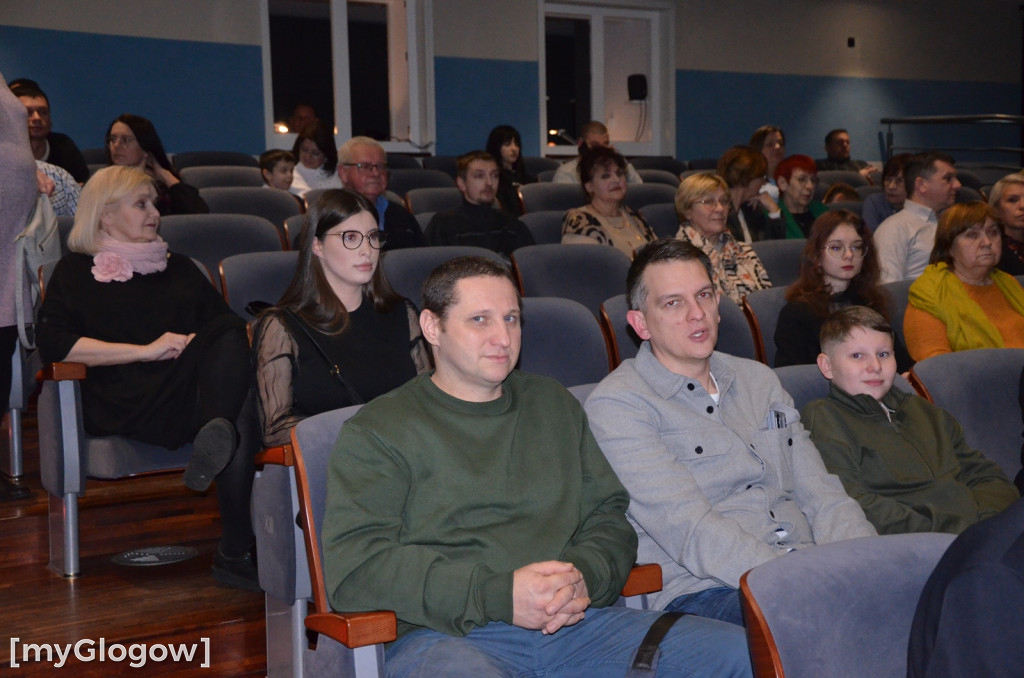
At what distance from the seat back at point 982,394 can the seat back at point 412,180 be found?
15.0ft

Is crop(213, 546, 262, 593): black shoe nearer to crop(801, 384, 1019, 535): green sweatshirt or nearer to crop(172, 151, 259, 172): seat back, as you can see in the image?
crop(801, 384, 1019, 535): green sweatshirt

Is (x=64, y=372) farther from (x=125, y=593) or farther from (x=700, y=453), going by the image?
(x=700, y=453)

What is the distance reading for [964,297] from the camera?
3.16 metres

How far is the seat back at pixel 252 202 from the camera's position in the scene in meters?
5.05

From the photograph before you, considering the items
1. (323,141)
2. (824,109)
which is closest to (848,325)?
(323,141)

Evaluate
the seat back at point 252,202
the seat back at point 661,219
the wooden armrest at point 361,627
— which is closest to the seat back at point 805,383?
the wooden armrest at point 361,627

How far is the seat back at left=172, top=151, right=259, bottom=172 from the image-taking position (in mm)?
7302

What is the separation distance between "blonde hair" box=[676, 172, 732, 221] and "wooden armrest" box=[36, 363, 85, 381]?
2.38 m

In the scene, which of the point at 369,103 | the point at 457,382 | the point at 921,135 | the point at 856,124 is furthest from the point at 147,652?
the point at 921,135

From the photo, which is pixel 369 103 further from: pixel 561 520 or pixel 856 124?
pixel 561 520

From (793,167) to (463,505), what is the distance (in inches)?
185

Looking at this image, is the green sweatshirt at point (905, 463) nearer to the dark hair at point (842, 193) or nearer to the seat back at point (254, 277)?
the seat back at point (254, 277)

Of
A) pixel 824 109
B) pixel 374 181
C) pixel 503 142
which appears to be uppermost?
pixel 824 109

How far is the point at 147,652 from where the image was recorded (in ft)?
7.77
